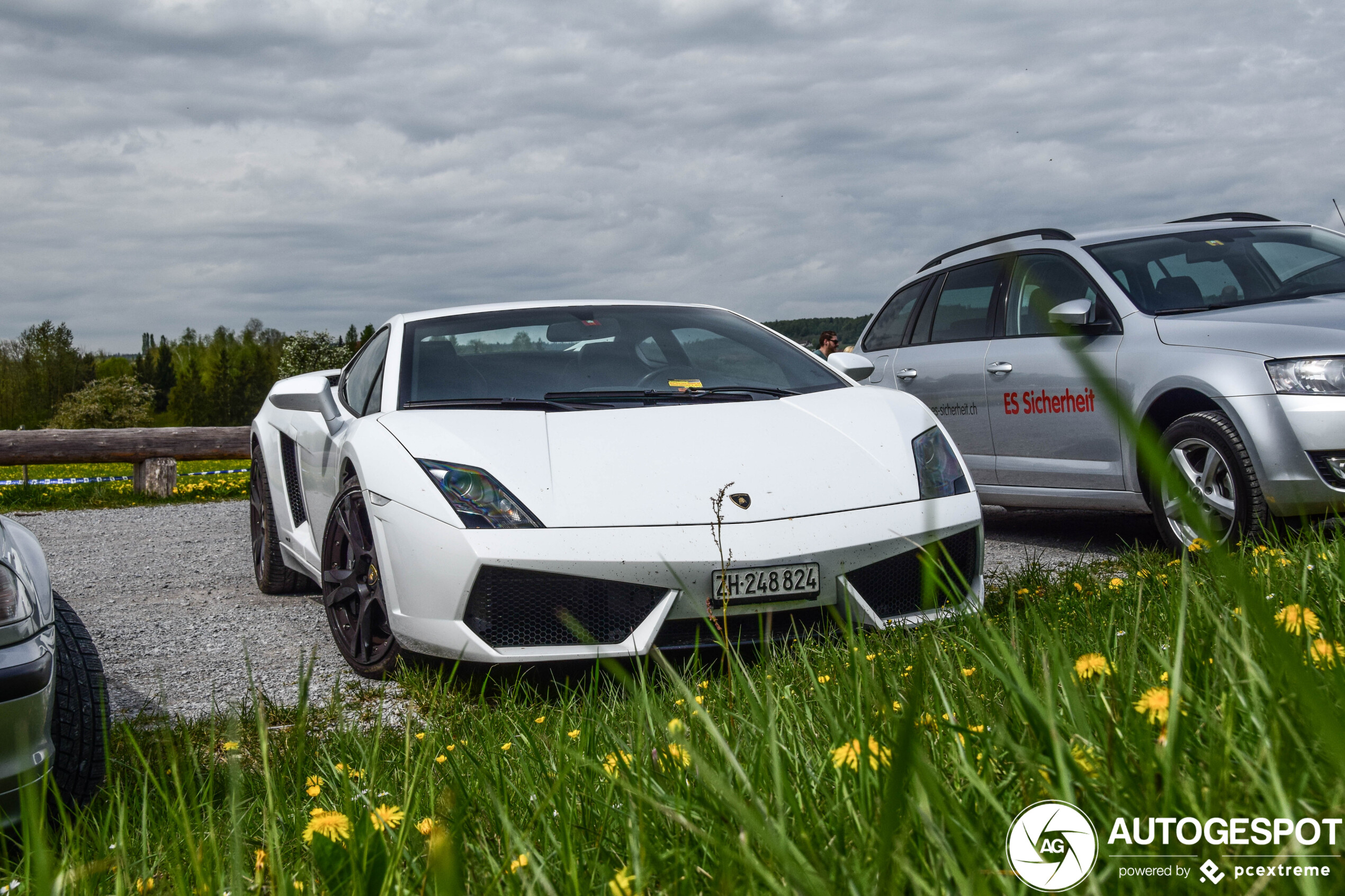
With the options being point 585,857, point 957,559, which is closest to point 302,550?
point 957,559

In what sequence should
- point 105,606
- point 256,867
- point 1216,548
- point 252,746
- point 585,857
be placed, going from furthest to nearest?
point 105,606
point 252,746
point 256,867
point 585,857
point 1216,548

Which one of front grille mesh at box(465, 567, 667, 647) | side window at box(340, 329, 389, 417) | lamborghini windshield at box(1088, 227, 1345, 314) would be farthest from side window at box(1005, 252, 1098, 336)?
front grille mesh at box(465, 567, 667, 647)

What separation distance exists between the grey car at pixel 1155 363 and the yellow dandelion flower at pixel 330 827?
128 inches

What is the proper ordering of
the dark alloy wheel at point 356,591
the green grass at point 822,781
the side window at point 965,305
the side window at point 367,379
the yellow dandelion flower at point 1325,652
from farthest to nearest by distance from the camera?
the side window at point 965,305 < the side window at point 367,379 < the dark alloy wheel at point 356,591 < the yellow dandelion flower at point 1325,652 < the green grass at point 822,781

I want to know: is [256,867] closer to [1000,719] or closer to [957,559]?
[1000,719]

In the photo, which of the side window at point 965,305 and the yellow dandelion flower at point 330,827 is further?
the side window at point 965,305

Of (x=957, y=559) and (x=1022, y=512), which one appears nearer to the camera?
(x=957, y=559)

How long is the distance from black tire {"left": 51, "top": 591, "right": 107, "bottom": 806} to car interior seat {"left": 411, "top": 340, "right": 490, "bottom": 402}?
183cm

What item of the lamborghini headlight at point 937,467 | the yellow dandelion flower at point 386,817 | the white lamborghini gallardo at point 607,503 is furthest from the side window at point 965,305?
the yellow dandelion flower at point 386,817

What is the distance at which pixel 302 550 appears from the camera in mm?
4996

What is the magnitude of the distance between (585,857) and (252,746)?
1790 millimetres

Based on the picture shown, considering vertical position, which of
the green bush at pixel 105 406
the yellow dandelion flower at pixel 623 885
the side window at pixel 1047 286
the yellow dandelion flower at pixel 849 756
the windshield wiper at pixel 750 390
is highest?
the side window at pixel 1047 286

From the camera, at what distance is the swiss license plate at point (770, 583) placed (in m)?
3.32

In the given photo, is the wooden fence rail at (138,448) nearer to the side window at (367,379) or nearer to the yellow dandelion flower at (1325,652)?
the side window at (367,379)
